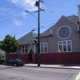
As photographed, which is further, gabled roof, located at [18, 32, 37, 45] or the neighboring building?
gabled roof, located at [18, 32, 37, 45]

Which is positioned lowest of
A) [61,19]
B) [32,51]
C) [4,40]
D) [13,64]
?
[13,64]

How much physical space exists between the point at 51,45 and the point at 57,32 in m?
3.04

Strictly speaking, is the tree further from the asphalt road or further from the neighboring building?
the asphalt road

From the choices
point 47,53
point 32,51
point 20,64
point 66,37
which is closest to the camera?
point 20,64

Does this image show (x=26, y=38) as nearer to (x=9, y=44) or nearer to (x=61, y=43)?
(x=9, y=44)

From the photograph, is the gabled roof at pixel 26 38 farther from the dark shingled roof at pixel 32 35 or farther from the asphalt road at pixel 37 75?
the asphalt road at pixel 37 75

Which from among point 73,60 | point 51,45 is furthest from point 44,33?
point 73,60

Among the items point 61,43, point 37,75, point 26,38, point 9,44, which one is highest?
point 26,38

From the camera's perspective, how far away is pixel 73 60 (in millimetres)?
34656

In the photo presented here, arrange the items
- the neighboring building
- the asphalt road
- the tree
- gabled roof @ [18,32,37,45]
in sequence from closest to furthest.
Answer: the asphalt road < the neighboring building < the tree < gabled roof @ [18,32,37,45]

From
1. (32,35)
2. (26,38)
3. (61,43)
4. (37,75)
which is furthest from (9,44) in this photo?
(37,75)

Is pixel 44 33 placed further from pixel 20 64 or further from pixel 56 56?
pixel 20 64

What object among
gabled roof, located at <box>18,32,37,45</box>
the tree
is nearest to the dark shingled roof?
gabled roof, located at <box>18,32,37,45</box>

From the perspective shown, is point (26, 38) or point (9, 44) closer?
point (9, 44)
